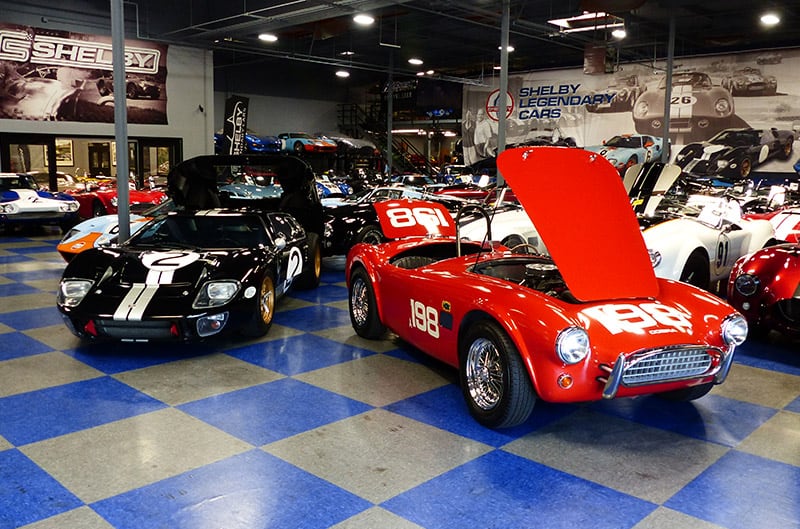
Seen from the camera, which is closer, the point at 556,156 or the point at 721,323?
the point at 721,323

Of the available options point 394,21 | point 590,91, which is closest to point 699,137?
point 590,91

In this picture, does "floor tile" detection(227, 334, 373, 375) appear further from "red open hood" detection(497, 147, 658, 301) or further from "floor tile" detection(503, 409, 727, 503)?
"red open hood" detection(497, 147, 658, 301)

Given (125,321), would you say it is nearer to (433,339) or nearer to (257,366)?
(257,366)

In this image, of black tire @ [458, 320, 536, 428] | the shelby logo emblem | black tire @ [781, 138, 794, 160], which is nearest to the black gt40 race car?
black tire @ [458, 320, 536, 428]

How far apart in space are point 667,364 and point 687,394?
37.7 inches

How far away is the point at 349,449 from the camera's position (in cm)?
376

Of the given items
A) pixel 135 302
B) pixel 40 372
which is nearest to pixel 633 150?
pixel 135 302

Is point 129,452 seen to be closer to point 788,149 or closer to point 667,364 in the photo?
point 667,364

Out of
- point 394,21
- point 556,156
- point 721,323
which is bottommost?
point 721,323

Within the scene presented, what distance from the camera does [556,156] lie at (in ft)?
14.4

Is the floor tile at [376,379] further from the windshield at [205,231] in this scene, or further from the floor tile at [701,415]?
the windshield at [205,231]

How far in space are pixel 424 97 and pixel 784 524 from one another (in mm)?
30699

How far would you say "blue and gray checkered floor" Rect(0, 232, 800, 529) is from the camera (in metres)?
3.08

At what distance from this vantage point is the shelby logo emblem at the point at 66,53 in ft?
58.2
